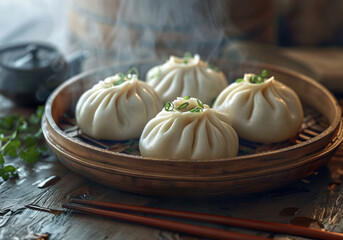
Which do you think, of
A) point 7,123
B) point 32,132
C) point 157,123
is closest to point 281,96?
point 157,123

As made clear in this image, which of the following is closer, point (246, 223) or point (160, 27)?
point (246, 223)

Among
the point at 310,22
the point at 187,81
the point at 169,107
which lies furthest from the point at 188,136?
the point at 310,22

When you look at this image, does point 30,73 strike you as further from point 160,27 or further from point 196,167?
point 196,167

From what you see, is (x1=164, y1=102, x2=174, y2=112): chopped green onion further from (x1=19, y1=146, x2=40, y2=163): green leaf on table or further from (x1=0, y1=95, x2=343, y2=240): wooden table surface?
(x1=19, y1=146, x2=40, y2=163): green leaf on table

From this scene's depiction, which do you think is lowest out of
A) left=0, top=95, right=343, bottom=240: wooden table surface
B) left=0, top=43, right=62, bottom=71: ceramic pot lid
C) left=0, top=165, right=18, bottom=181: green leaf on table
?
left=0, top=95, right=343, bottom=240: wooden table surface

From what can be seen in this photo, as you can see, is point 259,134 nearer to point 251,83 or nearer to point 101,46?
point 251,83

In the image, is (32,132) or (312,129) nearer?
(312,129)

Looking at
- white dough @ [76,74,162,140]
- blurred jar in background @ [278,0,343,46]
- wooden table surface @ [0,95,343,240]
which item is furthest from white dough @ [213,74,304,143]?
blurred jar in background @ [278,0,343,46]
